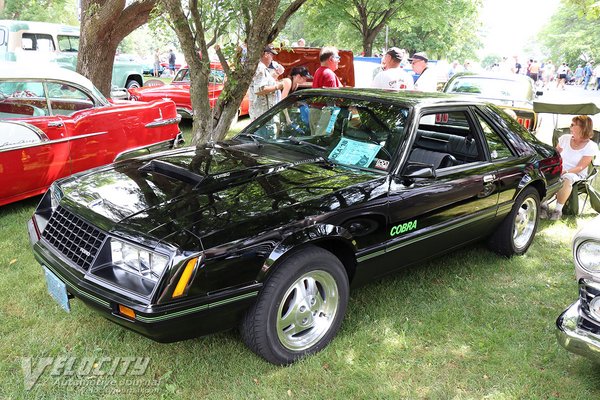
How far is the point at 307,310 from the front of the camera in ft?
9.48

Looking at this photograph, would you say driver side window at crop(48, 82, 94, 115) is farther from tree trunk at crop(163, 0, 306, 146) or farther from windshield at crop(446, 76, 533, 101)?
windshield at crop(446, 76, 533, 101)

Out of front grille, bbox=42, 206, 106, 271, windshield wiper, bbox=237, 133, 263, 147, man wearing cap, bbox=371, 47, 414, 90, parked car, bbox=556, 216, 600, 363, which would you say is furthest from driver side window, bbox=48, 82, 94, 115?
parked car, bbox=556, 216, 600, 363

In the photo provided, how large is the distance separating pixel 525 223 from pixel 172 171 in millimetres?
3317

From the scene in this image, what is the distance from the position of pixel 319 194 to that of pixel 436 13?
18695 millimetres

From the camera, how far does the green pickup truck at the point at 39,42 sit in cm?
1266

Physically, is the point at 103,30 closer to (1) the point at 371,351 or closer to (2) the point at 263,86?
(2) the point at 263,86

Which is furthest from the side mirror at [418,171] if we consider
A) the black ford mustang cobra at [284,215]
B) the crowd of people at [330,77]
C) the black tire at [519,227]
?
the crowd of people at [330,77]

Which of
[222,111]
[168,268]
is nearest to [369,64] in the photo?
[222,111]

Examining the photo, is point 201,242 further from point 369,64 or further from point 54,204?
point 369,64

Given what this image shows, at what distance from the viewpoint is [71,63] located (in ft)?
44.4

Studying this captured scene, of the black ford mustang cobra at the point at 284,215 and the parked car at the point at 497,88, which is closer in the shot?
the black ford mustang cobra at the point at 284,215

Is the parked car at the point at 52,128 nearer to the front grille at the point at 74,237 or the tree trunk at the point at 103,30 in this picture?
the front grille at the point at 74,237

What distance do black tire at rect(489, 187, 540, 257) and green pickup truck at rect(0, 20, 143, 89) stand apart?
463 inches

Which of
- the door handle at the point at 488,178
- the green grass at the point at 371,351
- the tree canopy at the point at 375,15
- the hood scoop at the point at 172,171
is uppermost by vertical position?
the tree canopy at the point at 375,15
